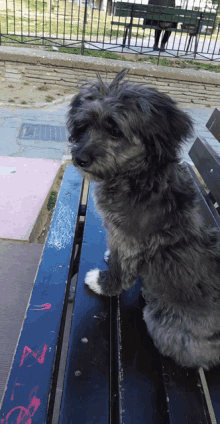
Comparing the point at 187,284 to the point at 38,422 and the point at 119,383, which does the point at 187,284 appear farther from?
the point at 38,422

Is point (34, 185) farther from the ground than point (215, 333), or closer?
closer

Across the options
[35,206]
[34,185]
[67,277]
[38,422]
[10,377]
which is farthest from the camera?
[34,185]

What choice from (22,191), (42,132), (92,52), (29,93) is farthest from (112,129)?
(92,52)

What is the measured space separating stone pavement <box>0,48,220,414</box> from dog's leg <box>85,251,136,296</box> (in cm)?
78

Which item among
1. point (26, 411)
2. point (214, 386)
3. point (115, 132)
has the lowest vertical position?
point (214, 386)

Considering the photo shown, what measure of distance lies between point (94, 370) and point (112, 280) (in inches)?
20.0

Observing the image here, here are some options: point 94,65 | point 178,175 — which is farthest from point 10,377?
point 94,65

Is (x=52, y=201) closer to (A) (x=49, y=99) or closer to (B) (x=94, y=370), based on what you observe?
(B) (x=94, y=370)

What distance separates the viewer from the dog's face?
1575mm

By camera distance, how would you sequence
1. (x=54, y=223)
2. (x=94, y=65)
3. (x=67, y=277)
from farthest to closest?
(x=94, y=65) < (x=54, y=223) < (x=67, y=277)

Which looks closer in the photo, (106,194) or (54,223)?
(106,194)

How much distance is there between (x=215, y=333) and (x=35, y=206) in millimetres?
2273

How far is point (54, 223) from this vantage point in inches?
80.6

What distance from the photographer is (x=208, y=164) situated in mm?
2484
